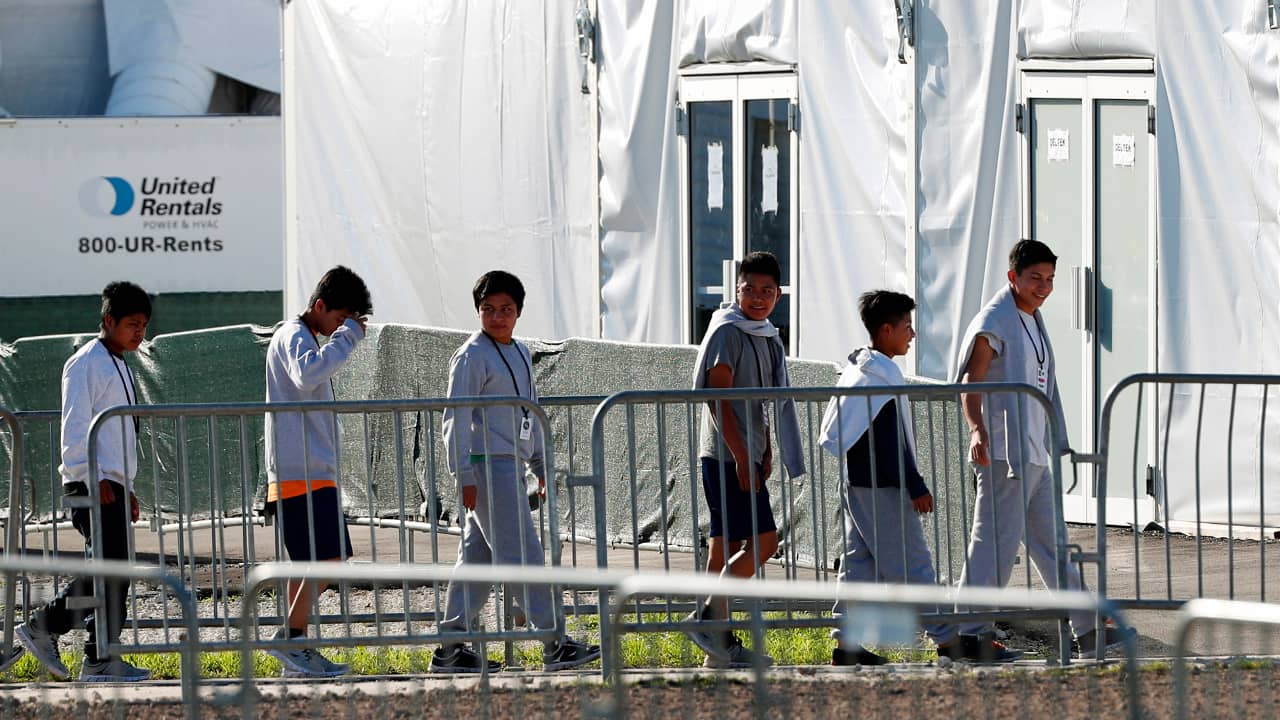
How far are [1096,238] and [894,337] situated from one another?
419cm

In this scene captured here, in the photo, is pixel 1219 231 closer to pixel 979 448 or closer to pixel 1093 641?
pixel 979 448

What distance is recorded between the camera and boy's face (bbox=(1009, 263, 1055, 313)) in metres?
8.27

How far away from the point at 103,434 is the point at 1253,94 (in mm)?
6418

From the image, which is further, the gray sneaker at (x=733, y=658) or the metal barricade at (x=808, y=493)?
the gray sneaker at (x=733, y=658)

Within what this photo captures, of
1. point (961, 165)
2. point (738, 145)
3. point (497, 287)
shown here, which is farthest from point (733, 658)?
point (738, 145)

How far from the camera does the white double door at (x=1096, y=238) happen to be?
11695mm

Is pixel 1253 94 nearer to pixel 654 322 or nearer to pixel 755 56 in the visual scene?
pixel 755 56

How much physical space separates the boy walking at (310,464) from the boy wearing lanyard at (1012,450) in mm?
2528

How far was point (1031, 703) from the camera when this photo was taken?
667cm

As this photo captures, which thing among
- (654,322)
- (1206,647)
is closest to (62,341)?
(654,322)

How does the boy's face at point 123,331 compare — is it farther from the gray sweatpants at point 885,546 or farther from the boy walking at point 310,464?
the gray sweatpants at point 885,546

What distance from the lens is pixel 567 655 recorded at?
314 inches

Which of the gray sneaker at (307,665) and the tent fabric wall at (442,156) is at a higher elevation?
the tent fabric wall at (442,156)

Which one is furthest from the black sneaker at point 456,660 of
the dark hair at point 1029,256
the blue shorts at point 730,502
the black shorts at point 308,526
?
the dark hair at point 1029,256
